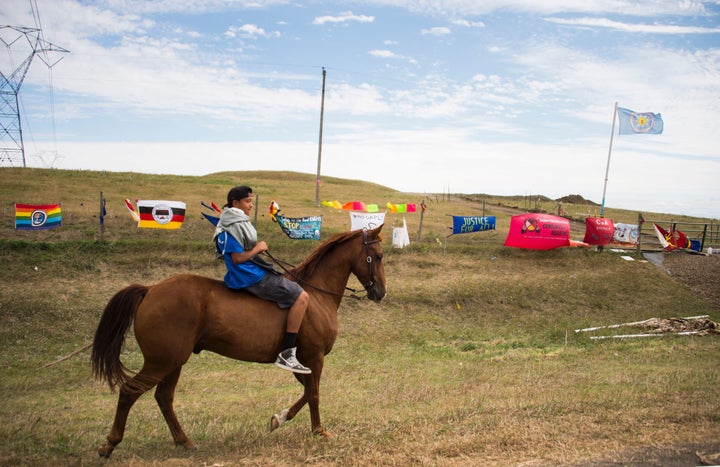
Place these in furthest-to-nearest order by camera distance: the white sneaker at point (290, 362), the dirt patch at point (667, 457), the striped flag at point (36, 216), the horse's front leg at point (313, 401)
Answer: the striped flag at point (36, 216), the horse's front leg at point (313, 401), the white sneaker at point (290, 362), the dirt patch at point (667, 457)

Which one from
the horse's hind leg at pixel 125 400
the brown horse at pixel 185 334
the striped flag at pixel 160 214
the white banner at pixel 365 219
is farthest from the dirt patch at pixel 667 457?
the striped flag at pixel 160 214

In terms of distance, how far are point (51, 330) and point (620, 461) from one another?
14.6 metres

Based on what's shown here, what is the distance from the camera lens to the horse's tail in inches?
241

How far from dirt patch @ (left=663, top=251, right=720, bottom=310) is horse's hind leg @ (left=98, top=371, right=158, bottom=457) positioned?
22447 millimetres

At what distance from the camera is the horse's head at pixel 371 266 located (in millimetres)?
7512

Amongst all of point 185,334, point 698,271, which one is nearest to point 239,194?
point 185,334

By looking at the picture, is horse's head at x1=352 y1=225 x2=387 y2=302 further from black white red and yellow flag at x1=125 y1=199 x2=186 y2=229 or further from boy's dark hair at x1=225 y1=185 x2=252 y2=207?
black white red and yellow flag at x1=125 y1=199 x2=186 y2=229

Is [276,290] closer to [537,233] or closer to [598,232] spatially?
[537,233]

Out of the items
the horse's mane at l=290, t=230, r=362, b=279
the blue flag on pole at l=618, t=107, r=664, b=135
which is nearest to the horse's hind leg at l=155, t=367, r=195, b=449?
the horse's mane at l=290, t=230, r=362, b=279

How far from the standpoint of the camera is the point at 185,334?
239 inches

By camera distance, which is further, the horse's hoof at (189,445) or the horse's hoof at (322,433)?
the horse's hoof at (322,433)

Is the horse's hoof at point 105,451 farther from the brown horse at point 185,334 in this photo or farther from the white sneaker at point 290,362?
the white sneaker at point 290,362

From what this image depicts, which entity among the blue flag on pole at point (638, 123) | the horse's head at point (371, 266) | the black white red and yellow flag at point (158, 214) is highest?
the blue flag on pole at point (638, 123)

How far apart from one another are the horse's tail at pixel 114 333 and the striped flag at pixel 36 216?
15307 millimetres
